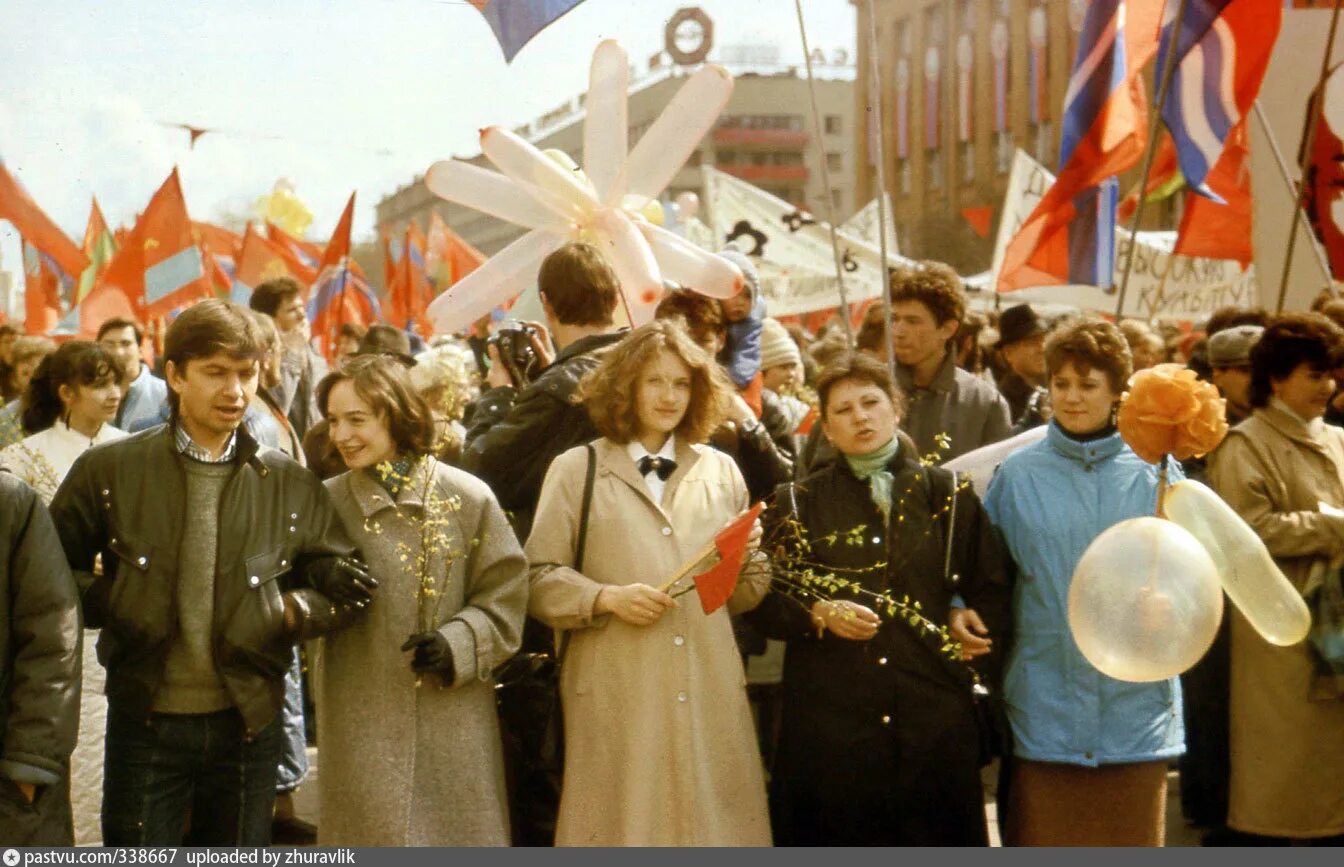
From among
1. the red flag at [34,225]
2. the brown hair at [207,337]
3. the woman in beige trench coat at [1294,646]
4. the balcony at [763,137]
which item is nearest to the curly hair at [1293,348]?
the woman in beige trench coat at [1294,646]

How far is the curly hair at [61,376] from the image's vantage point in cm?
609

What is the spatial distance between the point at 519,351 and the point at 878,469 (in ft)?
3.89

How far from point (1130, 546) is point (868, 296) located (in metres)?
11.0

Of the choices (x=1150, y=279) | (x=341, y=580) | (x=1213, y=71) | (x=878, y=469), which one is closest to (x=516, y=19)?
(x=878, y=469)

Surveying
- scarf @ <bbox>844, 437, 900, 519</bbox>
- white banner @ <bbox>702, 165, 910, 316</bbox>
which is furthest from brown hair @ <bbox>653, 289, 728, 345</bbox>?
white banner @ <bbox>702, 165, 910, 316</bbox>

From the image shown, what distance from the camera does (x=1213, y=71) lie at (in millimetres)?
7223

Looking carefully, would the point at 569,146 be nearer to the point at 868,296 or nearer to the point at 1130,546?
the point at 1130,546

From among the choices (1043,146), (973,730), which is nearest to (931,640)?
(973,730)

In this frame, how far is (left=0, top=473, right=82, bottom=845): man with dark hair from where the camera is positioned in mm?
3773

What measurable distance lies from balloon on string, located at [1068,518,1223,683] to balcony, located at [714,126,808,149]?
93267 mm

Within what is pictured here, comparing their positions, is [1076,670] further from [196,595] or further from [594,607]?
[196,595]

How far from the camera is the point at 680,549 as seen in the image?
4.61 meters

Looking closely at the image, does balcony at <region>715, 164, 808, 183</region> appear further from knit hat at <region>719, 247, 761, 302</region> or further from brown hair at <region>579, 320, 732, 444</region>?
brown hair at <region>579, 320, 732, 444</region>

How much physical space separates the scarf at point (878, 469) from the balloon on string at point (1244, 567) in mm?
808
